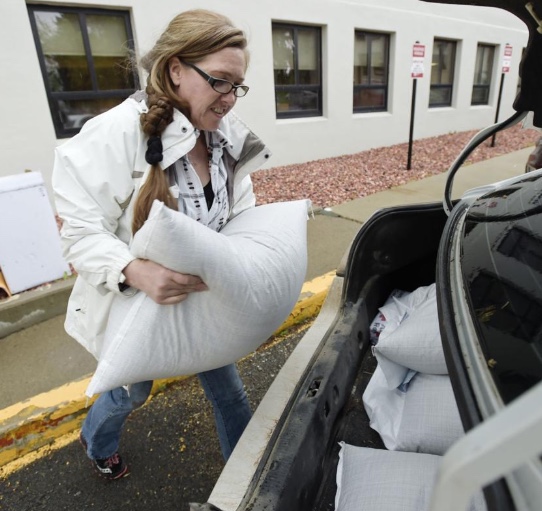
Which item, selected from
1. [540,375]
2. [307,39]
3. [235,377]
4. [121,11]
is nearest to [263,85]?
[307,39]

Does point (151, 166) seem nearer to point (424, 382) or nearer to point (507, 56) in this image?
point (424, 382)

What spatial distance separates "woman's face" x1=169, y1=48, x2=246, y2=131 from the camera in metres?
1.51

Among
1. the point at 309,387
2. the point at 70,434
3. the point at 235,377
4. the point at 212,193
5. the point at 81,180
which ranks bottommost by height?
the point at 70,434

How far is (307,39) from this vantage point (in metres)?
8.53

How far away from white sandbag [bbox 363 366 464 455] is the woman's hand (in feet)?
2.51

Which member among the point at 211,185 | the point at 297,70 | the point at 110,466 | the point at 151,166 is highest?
the point at 297,70

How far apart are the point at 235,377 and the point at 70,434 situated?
1.22 metres

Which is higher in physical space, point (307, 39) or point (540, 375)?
point (307, 39)

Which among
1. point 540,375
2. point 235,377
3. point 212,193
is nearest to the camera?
point 540,375

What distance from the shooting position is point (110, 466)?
83.5 inches

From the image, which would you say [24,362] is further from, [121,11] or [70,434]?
[121,11]

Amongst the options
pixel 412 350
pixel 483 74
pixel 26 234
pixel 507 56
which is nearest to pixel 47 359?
pixel 26 234

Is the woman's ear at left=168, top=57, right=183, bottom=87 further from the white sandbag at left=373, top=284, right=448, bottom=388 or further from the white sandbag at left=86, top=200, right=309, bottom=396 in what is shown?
the white sandbag at left=373, top=284, right=448, bottom=388

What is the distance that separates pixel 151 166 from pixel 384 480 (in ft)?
3.84
